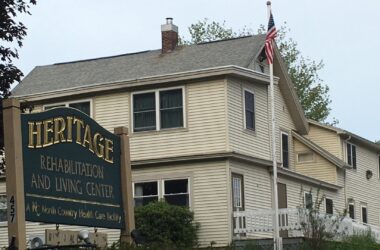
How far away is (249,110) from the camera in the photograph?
33.2 meters

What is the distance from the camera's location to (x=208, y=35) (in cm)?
6272

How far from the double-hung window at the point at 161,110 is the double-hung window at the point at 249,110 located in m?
2.55

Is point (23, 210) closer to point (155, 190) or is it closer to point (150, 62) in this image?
point (155, 190)

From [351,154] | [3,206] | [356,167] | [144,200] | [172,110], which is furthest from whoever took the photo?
[356,167]

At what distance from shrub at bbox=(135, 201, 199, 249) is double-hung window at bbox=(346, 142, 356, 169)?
520 inches

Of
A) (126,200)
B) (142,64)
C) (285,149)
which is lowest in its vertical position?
(126,200)

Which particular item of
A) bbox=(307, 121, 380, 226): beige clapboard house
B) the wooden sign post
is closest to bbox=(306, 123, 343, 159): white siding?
bbox=(307, 121, 380, 226): beige clapboard house

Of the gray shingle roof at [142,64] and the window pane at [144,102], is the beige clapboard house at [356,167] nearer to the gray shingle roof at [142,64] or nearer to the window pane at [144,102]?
the gray shingle roof at [142,64]

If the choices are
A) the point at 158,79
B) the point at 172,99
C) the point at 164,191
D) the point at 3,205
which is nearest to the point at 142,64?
the point at 158,79

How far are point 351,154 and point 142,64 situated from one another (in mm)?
12071

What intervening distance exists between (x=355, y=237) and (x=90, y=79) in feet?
44.8

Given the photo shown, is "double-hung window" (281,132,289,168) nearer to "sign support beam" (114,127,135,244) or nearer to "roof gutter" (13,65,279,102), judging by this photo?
"roof gutter" (13,65,279,102)

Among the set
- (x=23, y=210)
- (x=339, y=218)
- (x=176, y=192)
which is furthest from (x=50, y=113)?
(x=176, y=192)

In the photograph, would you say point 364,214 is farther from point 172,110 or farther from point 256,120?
point 172,110
